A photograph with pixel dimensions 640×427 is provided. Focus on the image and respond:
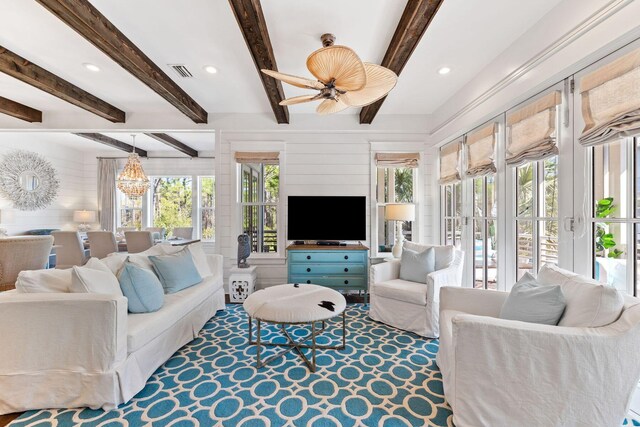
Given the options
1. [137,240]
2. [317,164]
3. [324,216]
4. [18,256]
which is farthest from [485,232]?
[18,256]

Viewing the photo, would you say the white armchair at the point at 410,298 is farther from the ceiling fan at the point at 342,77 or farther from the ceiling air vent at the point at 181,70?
the ceiling air vent at the point at 181,70

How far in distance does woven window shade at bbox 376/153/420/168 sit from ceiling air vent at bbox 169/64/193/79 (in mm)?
2659

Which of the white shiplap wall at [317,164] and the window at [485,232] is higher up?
the white shiplap wall at [317,164]

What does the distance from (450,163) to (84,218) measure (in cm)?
746

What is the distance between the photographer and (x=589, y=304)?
4.54 ft

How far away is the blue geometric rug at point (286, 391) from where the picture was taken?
161cm

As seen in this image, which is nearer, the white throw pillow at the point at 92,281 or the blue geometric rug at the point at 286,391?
the blue geometric rug at the point at 286,391

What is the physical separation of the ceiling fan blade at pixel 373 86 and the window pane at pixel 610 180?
1.44m

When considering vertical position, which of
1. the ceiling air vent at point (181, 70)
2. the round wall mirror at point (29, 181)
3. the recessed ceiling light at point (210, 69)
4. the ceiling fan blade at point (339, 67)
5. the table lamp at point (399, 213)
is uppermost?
the recessed ceiling light at point (210, 69)

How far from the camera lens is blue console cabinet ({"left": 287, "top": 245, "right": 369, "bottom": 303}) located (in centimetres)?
365

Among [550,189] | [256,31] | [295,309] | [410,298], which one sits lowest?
[410,298]

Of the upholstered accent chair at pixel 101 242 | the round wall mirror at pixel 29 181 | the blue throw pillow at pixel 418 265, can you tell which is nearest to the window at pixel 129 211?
the round wall mirror at pixel 29 181

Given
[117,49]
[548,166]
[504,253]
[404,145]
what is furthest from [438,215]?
[117,49]

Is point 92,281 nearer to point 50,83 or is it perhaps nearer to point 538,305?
point 50,83
